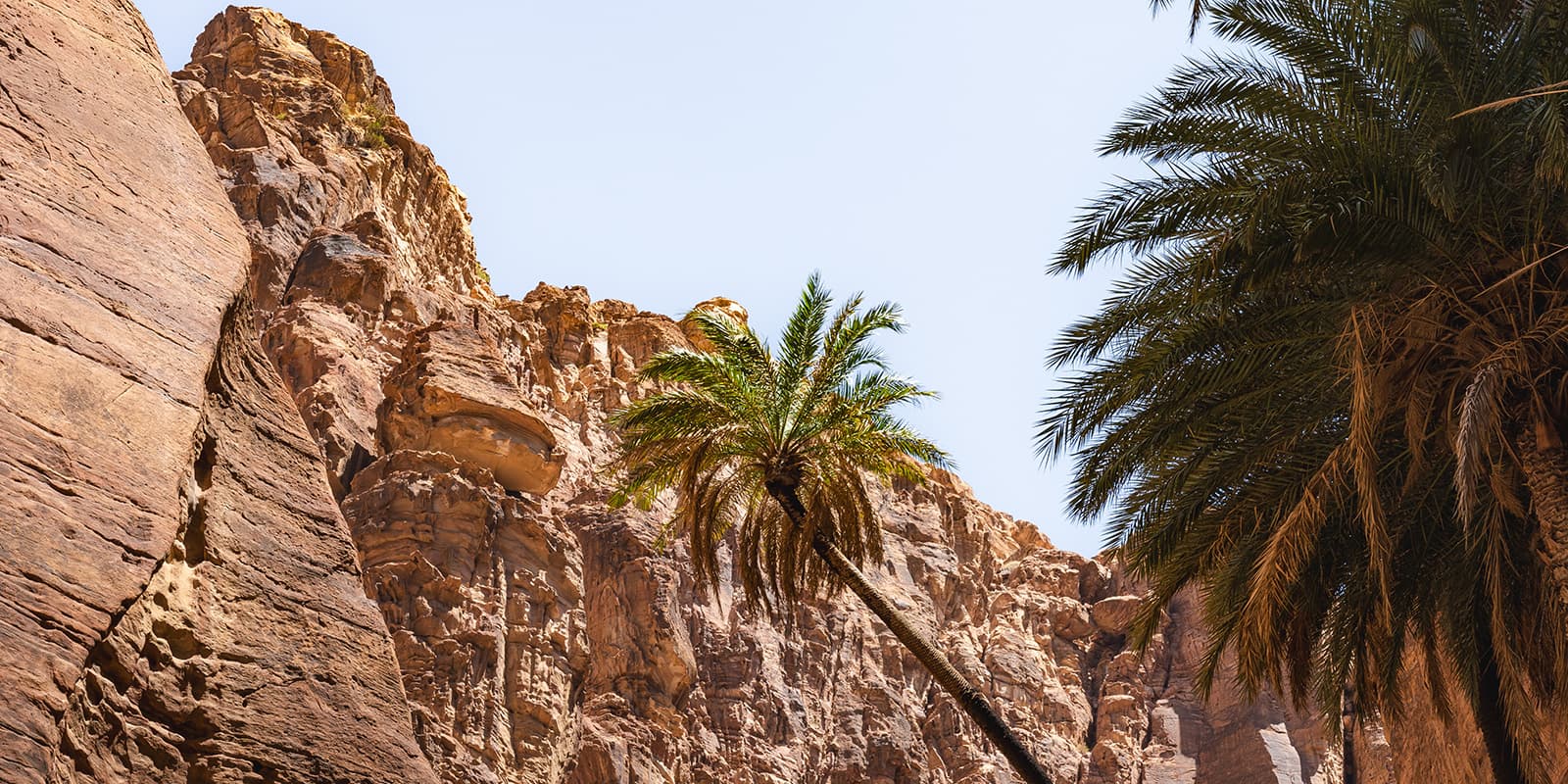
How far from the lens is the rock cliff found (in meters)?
6.59

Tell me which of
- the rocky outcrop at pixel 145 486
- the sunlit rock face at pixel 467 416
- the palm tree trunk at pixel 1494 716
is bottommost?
the rocky outcrop at pixel 145 486

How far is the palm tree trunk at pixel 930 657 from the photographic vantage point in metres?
16.0

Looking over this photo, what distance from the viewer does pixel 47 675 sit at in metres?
5.68

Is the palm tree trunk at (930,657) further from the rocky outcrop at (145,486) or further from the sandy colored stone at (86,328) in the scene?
the sandy colored stone at (86,328)

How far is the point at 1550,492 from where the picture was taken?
37.7 ft

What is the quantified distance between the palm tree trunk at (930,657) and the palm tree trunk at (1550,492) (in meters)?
5.94

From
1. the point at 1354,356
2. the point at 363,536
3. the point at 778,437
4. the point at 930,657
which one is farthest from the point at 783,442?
the point at 363,536

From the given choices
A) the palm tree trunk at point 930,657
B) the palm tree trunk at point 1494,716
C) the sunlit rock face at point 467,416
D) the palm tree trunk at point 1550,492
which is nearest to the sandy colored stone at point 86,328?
the palm tree trunk at point 1550,492

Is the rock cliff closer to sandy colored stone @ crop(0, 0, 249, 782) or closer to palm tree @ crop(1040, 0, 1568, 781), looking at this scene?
sandy colored stone @ crop(0, 0, 249, 782)

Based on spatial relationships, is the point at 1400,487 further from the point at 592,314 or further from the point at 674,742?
the point at 592,314

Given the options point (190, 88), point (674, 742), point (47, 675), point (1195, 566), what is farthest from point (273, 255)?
point (47, 675)

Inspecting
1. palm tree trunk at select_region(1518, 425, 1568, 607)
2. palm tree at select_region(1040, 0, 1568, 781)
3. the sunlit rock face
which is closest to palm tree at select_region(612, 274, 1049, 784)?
palm tree at select_region(1040, 0, 1568, 781)

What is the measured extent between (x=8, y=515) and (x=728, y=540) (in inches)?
1139

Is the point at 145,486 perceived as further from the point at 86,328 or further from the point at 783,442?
the point at 783,442
